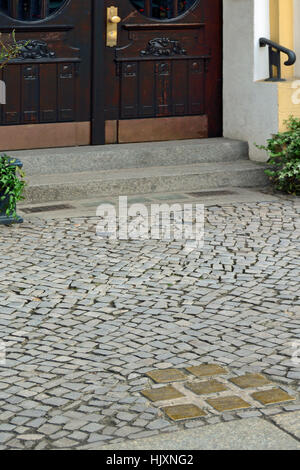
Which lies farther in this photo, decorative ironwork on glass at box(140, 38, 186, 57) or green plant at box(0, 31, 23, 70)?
decorative ironwork on glass at box(140, 38, 186, 57)

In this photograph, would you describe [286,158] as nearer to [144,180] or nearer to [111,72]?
[144,180]

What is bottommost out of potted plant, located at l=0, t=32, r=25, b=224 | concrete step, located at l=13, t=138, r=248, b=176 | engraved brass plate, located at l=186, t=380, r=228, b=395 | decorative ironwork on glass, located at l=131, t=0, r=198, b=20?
engraved brass plate, located at l=186, t=380, r=228, b=395

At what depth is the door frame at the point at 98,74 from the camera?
10188 millimetres

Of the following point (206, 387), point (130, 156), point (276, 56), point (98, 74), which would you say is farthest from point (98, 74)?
point (206, 387)

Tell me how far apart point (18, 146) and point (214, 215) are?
2409 mm

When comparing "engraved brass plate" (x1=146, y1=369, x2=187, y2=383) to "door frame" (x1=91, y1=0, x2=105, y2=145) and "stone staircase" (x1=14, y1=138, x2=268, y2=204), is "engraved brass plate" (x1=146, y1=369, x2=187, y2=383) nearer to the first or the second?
"stone staircase" (x1=14, y1=138, x2=268, y2=204)

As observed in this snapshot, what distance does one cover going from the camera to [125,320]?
601 centimetres

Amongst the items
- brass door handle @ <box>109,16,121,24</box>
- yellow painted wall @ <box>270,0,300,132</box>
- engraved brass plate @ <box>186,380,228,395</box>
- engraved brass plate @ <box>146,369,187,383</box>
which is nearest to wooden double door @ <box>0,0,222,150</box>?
brass door handle @ <box>109,16,121,24</box>

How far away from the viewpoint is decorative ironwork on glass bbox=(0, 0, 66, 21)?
986 centimetres

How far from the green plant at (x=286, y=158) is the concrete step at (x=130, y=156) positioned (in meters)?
0.49

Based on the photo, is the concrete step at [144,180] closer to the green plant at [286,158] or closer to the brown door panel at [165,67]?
the green plant at [286,158]

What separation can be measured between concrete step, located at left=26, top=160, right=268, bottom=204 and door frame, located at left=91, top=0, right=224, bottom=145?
0.62 metres

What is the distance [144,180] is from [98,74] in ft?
4.61

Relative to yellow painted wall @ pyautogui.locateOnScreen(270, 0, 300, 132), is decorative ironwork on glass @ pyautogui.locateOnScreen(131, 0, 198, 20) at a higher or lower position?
higher
